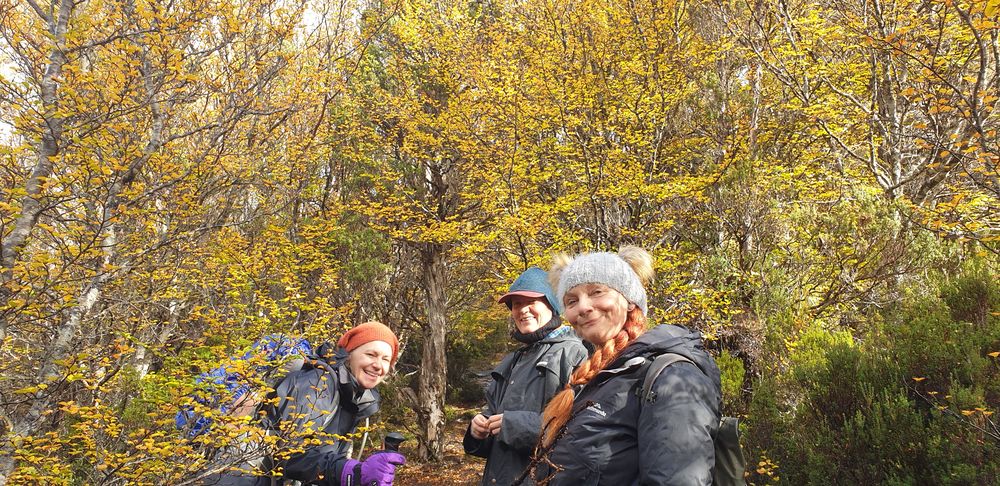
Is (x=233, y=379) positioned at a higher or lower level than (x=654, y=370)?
higher

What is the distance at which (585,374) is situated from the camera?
5.66 ft

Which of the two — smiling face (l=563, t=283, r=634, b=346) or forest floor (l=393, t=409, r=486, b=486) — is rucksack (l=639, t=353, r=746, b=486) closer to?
smiling face (l=563, t=283, r=634, b=346)

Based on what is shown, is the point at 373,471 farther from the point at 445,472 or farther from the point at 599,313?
the point at 445,472

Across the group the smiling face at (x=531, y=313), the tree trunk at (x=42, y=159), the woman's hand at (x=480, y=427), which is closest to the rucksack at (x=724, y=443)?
the woman's hand at (x=480, y=427)

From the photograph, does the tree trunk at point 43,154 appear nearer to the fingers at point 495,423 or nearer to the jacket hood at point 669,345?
the fingers at point 495,423

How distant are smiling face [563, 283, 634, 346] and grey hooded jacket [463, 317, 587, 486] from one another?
0.76 metres

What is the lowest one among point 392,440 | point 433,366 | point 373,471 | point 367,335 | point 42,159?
point 433,366

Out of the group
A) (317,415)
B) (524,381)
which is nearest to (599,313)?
(524,381)

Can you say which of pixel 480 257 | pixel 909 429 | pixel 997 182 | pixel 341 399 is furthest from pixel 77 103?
pixel 480 257

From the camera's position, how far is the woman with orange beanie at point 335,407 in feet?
9.08

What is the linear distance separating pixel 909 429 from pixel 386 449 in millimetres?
3169

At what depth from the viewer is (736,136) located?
766 centimetres

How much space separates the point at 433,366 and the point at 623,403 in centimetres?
1013

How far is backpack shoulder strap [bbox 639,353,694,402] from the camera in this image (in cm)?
148
